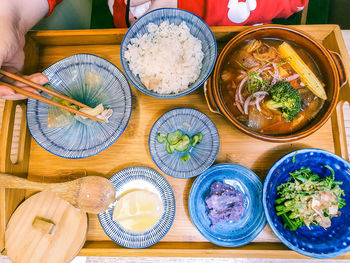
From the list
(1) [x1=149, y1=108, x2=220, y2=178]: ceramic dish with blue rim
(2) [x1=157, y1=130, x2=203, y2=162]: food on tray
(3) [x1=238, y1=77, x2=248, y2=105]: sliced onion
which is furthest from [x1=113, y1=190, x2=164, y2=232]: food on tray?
(3) [x1=238, y1=77, x2=248, y2=105]: sliced onion

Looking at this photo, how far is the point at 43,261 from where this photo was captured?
1416 millimetres

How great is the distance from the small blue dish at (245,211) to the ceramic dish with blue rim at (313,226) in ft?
0.34

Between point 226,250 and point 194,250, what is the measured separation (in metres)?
0.19

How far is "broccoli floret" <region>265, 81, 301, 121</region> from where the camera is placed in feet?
4.38

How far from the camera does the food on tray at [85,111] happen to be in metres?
1.44

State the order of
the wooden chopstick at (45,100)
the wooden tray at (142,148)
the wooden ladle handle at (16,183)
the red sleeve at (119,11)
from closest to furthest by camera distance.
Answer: the wooden chopstick at (45,100) < the wooden ladle handle at (16,183) < the wooden tray at (142,148) < the red sleeve at (119,11)

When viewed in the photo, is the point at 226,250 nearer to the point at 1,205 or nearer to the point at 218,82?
the point at 218,82

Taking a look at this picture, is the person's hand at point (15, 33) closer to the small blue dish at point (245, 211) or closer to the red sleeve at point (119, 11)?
the red sleeve at point (119, 11)

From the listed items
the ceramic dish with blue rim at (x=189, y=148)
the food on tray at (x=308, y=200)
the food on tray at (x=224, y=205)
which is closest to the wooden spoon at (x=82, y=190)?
the ceramic dish with blue rim at (x=189, y=148)

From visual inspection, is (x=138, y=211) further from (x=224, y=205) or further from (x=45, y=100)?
(x=45, y=100)

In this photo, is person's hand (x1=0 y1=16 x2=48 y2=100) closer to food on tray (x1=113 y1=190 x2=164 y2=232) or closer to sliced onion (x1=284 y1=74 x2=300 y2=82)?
food on tray (x1=113 y1=190 x2=164 y2=232)

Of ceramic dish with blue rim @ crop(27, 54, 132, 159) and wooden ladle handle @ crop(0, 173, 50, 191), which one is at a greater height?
ceramic dish with blue rim @ crop(27, 54, 132, 159)

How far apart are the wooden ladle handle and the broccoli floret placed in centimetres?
141

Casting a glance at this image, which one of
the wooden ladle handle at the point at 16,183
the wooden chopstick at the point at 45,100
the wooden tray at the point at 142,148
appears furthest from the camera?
the wooden tray at the point at 142,148
